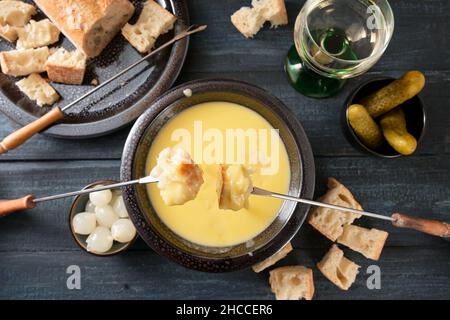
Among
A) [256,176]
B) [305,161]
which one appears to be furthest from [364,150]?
[256,176]

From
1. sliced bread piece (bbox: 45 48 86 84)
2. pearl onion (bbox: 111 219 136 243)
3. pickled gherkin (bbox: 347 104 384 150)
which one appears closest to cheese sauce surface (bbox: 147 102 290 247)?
pearl onion (bbox: 111 219 136 243)

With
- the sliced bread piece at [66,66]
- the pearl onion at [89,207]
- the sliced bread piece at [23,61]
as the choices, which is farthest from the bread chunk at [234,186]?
the sliced bread piece at [23,61]

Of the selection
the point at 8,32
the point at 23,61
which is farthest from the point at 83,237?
the point at 8,32

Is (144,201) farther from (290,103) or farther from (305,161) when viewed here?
(290,103)

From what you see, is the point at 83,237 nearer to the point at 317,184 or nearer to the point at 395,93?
the point at 317,184

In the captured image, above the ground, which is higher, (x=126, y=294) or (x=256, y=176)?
(x=256, y=176)

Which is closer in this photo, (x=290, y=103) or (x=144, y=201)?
(x=144, y=201)

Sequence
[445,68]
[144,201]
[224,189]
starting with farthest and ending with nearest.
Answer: [445,68]
[144,201]
[224,189]
